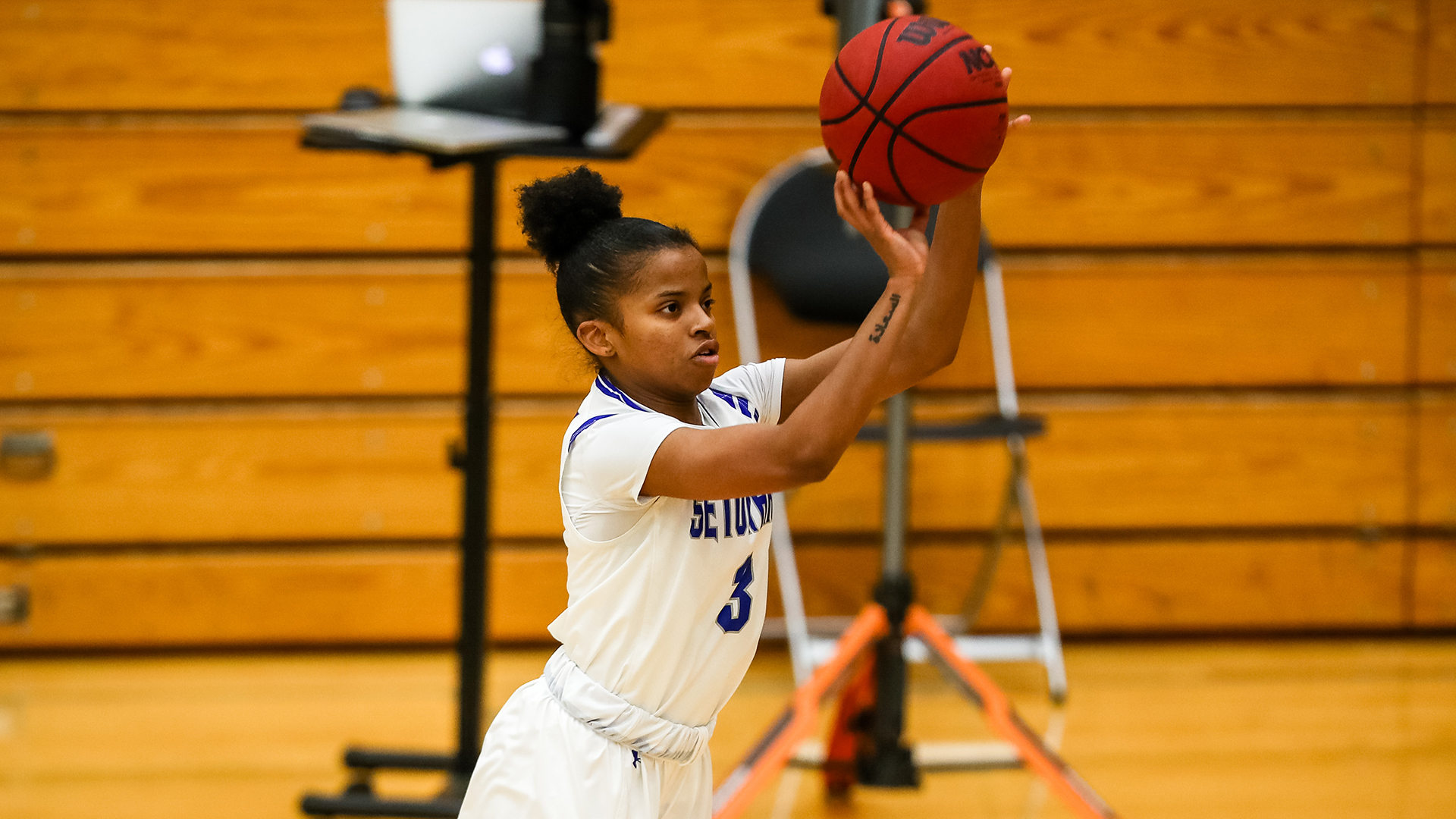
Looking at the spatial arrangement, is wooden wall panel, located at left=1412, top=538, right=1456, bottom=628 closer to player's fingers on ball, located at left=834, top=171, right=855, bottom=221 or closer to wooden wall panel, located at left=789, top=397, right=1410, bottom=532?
wooden wall panel, located at left=789, top=397, right=1410, bottom=532

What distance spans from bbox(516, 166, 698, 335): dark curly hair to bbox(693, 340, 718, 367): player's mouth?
0.09 meters

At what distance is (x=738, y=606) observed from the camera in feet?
4.42

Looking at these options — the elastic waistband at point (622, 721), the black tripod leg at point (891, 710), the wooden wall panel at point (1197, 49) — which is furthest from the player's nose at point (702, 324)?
the wooden wall panel at point (1197, 49)

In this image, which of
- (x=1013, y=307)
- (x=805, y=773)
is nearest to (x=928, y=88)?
(x=805, y=773)

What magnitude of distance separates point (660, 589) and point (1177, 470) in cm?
246

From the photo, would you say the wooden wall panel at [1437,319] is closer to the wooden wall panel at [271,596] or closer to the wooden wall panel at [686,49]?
the wooden wall panel at [686,49]

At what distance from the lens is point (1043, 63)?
10.7 feet

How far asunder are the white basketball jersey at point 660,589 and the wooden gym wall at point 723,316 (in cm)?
191

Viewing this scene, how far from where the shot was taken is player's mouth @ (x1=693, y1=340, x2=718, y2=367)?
49.0 inches

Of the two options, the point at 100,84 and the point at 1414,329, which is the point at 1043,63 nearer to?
the point at 1414,329

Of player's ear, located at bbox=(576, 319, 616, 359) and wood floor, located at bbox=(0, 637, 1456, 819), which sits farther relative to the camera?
wood floor, located at bbox=(0, 637, 1456, 819)

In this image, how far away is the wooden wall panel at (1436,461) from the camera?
3.44m

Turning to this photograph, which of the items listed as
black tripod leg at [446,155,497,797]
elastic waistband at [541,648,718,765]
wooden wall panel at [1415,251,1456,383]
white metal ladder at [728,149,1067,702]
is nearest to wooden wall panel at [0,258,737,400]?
white metal ladder at [728,149,1067,702]

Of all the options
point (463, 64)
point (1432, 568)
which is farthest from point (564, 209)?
point (1432, 568)
